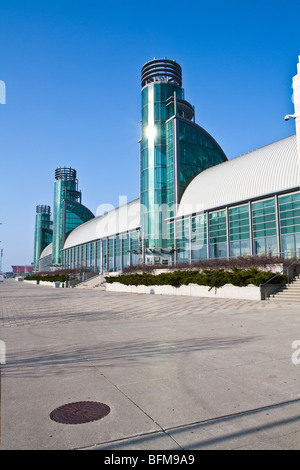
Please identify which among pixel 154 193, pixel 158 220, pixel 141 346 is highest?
pixel 154 193

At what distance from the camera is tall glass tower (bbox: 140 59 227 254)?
160 feet

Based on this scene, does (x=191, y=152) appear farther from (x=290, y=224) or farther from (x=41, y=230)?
(x=41, y=230)

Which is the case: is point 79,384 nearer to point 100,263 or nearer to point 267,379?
point 267,379

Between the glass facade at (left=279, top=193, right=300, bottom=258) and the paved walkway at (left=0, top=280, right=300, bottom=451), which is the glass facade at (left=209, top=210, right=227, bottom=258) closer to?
the glass facade at (left=279, top=193, right=300, bottom=258)

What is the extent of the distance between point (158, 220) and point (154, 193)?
436cm

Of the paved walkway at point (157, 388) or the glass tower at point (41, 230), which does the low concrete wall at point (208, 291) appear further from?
the glass tower at point (41, 230)

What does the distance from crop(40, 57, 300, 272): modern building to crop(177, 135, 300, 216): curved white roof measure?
13cm

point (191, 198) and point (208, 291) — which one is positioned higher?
point (191, 198)

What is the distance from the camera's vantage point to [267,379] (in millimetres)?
5184

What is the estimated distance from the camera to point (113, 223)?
66.8 metres

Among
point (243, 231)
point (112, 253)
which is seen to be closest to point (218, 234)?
point (243, 231)

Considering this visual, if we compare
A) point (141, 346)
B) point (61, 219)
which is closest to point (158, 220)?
point (141, 346)

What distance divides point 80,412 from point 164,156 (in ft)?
163

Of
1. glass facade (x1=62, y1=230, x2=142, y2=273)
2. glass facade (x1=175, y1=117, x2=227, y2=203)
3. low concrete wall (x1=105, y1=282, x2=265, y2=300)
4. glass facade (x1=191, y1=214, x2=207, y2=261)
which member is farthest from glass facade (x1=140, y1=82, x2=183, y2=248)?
low concrete wall (x1=105, y1=282, x2=265, y2=300)
